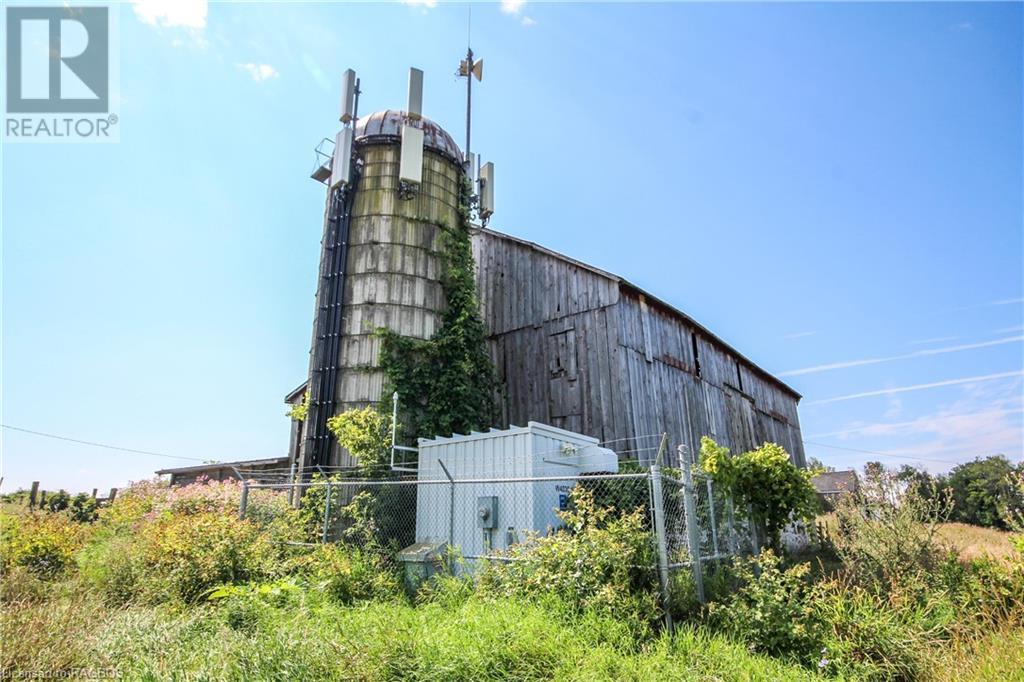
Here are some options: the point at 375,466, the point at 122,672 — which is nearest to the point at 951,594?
the point at 122,672

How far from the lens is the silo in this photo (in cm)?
1420

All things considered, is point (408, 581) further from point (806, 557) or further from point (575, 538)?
point (806, 557)

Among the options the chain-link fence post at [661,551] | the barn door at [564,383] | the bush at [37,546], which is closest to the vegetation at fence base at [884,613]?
the chain-link fence post at [661,551]

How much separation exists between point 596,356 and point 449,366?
4.04 meters

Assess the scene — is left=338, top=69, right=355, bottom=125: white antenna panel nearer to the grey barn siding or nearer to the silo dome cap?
the silo dome cap

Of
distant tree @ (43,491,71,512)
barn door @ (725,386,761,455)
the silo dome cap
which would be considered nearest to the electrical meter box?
the silo dome cap

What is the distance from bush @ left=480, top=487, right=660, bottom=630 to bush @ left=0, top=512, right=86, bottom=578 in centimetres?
799

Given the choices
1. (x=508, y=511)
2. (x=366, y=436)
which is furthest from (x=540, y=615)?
(x=366, y=436)

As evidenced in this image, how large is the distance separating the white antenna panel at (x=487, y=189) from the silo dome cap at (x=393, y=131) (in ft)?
3.70

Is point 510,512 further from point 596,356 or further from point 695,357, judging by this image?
point 695,357

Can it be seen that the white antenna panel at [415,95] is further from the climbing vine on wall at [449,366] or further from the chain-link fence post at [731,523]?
the chain-link fence post at [731,523]

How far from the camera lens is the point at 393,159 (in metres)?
16.0

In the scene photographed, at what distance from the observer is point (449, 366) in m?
14.8

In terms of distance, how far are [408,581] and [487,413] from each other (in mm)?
7450
